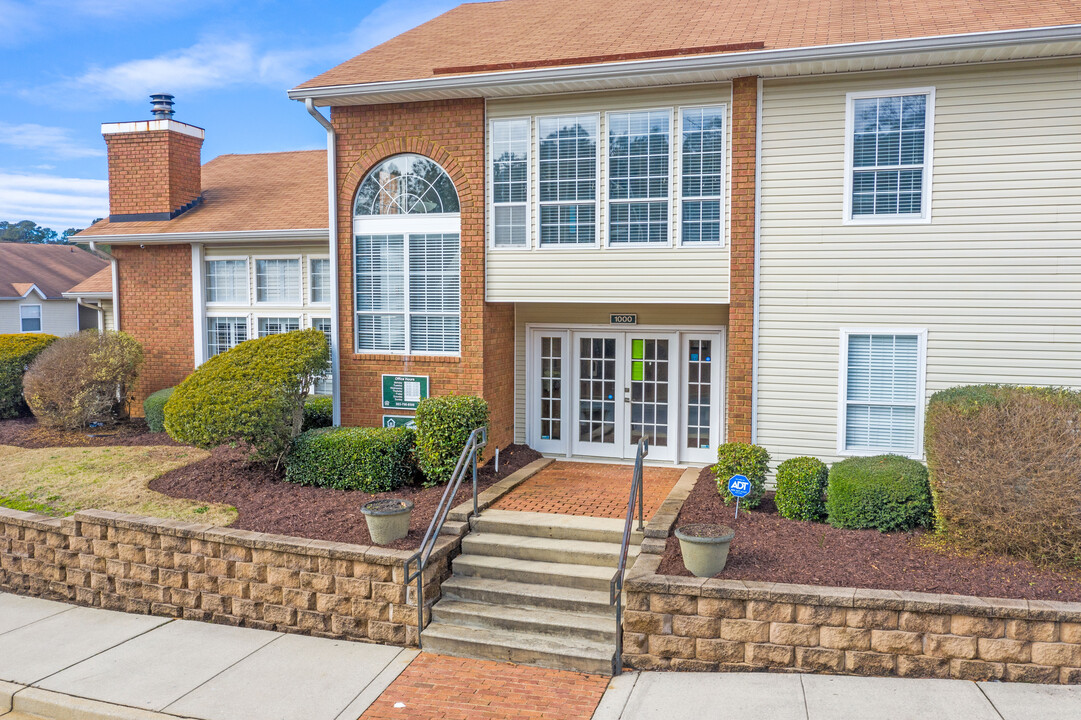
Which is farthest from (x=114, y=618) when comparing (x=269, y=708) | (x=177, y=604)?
(x=269, y=708)

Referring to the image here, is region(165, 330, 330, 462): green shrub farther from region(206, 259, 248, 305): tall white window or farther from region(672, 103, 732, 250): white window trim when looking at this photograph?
region(672, 103, 732, 250): white window trim

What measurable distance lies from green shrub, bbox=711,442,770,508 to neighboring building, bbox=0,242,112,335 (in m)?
25.4

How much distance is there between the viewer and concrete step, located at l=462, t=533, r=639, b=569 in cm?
773

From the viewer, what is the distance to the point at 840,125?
922cm

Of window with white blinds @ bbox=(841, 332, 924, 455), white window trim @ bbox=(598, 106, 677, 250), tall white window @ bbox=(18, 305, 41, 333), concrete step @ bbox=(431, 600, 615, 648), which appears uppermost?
white window trim @ bbox=(598, 106, 677, 250)

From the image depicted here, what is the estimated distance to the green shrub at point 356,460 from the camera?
977 centimetres

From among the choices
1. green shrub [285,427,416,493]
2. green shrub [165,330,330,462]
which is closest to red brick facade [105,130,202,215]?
green shrub [165,330,330,462]

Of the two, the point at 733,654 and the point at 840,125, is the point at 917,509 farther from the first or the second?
the point at 840,125

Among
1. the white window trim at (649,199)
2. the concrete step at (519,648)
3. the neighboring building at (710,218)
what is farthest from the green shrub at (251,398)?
the white window trim at (649,199)

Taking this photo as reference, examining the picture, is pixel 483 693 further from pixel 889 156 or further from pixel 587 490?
pixel 889 156

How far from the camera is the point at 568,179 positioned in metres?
10.3

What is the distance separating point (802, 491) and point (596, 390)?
13.3ft

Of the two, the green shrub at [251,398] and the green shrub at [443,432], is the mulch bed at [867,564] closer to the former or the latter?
the green shrub at [443,432]

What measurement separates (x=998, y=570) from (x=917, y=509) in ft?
3.49
